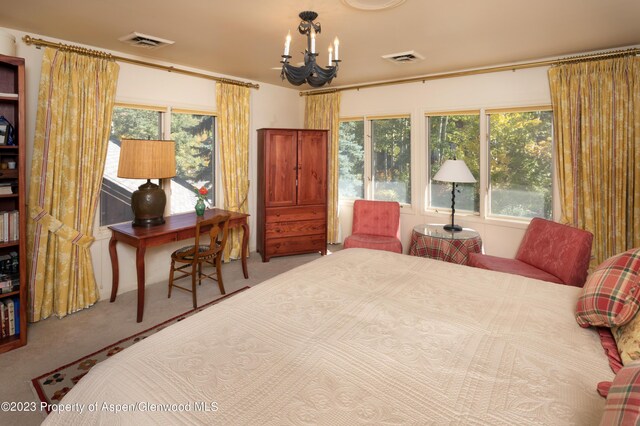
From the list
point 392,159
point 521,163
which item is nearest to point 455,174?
point 521,163

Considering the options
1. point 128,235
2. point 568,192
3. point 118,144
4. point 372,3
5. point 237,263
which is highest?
point 372,3

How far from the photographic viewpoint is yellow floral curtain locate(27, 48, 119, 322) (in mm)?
3070

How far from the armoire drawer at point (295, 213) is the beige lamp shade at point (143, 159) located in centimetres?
164

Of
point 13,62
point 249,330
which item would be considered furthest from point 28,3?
point 249,330

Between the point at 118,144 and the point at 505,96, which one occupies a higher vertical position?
the point at 505,96

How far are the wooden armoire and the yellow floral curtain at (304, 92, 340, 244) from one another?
1.04ft

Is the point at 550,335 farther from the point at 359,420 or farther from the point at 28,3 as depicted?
the point at 28,3

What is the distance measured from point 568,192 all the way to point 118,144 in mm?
4654

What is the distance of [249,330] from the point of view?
148 cm

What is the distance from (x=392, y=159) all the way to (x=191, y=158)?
8.91 ft

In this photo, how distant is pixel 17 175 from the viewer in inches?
105

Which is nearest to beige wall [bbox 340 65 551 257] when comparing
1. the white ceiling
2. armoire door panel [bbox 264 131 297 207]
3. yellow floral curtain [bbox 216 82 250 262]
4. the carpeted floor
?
the white ceiling

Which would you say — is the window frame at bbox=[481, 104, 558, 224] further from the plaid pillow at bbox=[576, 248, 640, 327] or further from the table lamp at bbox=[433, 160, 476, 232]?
the plaid pillow at bbox=[576, 248, 640, 327]

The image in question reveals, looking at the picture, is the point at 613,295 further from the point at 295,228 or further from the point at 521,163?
the point at 295,228
